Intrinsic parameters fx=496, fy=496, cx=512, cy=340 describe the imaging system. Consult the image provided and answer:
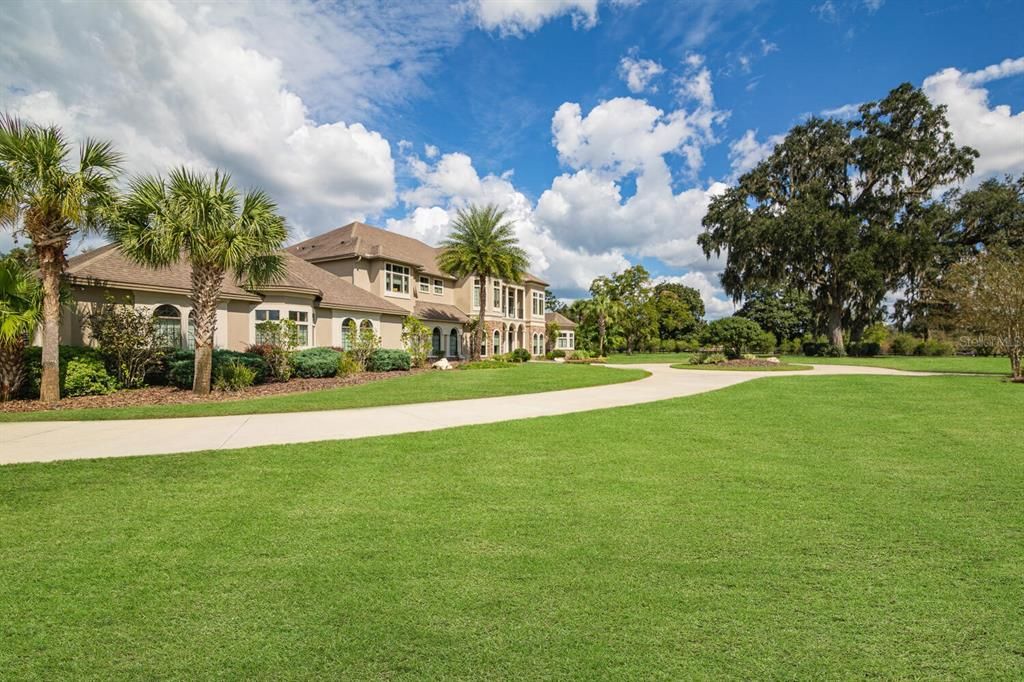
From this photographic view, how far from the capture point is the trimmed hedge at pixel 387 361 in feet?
76.1

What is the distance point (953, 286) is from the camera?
19969 millimetres

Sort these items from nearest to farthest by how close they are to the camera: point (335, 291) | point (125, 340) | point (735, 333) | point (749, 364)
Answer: point (125, 340) → point (335, 291) → point (749, 364) → point (735, 333)

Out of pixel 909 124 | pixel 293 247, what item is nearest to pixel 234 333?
pixel 293 247

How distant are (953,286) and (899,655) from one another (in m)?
23.7

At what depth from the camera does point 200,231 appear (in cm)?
1384

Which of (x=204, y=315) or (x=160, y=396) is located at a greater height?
(x=204, y=315)

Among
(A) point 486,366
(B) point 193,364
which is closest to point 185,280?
(B) point 193,364

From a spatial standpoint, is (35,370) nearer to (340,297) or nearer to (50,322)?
(50,322)

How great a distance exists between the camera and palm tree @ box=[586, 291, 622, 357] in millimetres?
48938

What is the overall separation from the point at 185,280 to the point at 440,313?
1653 cm

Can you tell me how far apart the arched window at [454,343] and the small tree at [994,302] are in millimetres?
26552

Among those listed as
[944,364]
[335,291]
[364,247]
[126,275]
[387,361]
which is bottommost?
[944,364]

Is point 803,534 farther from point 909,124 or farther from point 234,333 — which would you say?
point 909,124

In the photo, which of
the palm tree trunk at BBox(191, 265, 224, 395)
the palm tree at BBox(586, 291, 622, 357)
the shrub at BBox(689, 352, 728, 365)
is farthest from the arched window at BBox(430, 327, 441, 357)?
the palm tree at BBox(586, 291, 622, 357)
